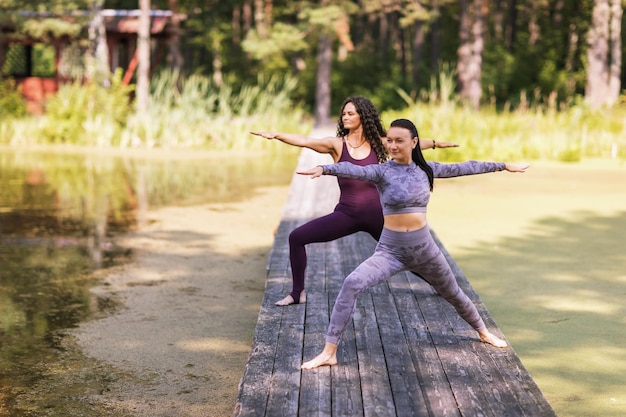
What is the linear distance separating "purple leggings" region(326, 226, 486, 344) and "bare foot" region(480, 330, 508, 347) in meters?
0.07

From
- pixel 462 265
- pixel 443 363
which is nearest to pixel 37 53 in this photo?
pixel 462 265

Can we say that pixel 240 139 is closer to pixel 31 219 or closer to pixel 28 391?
pixel 31 219

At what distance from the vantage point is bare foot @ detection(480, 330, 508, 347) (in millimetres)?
5500

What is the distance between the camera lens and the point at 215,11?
39031mm

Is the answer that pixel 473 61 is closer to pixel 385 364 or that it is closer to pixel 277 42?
pixel 277 42

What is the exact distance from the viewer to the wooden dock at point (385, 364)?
14.6 feet

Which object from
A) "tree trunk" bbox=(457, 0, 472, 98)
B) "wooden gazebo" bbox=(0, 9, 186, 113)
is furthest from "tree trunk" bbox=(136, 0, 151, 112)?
"tree trunk" bbox=(457, 0, 472, 98)

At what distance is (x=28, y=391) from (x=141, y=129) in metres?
17.7

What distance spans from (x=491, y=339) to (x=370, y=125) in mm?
1789

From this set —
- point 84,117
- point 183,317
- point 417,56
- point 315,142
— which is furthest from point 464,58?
point 315,142

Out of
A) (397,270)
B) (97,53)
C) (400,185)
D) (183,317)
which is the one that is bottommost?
(183,317)

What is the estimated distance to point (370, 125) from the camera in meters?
6.56

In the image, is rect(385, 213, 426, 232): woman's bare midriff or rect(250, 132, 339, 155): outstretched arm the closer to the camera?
rect(385, 213, 426, 232): woman's bare midriff

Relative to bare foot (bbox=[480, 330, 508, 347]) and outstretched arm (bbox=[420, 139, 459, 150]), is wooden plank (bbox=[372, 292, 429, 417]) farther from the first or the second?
outstretched arm (bbox=[420, 139, 459, 150])
